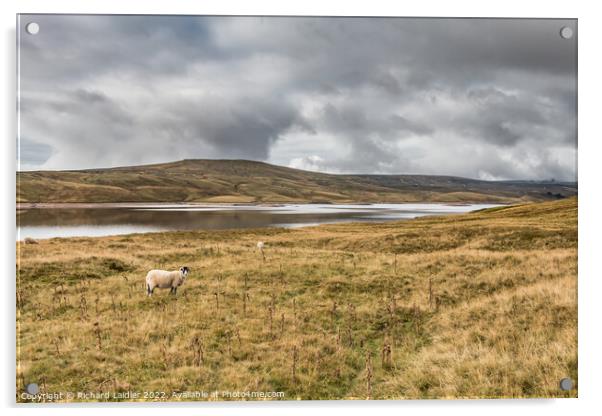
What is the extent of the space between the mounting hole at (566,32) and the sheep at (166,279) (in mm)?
9868

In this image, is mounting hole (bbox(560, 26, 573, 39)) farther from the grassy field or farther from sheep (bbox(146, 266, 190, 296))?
sheep (bbox(146, 266, 190, 296))

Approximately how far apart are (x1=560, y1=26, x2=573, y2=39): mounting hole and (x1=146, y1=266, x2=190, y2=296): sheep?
388 inches

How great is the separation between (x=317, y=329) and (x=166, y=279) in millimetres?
3969

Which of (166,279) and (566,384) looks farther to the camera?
(166,279)

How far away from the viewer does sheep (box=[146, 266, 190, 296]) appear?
8.05 metres

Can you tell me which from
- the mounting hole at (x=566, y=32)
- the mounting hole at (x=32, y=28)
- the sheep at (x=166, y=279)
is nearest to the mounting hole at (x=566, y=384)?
the mounting hole at (x=566, y=32)

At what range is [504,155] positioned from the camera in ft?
26.1

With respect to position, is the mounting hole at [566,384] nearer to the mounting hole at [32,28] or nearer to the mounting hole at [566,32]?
the mounting hole at [566,32]

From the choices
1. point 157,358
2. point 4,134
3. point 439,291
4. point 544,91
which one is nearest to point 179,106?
point 4,134

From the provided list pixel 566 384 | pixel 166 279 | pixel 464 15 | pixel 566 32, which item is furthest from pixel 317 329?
pixel 566 32

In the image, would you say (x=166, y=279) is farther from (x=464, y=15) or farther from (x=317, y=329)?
(x=464, y=15)

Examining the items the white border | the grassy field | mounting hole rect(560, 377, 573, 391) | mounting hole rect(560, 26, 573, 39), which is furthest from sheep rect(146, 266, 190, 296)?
mounting hole rect(560, 26, 573, 39)

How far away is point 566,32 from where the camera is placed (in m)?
7.14

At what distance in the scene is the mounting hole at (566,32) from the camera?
7.12 m
